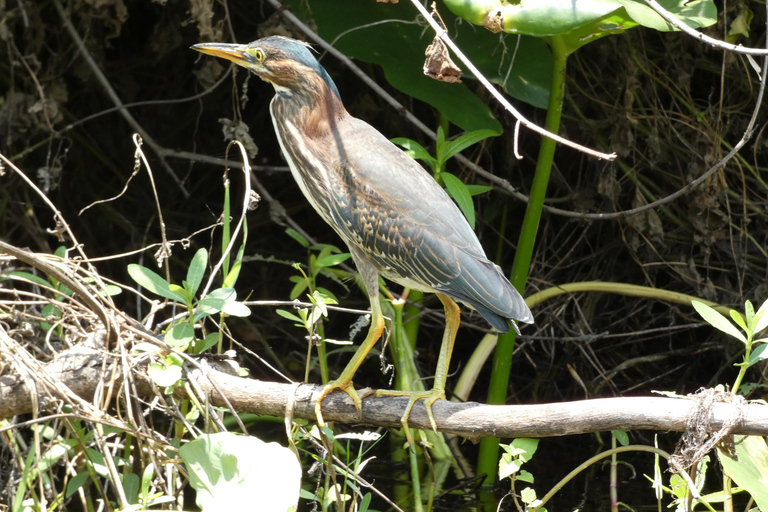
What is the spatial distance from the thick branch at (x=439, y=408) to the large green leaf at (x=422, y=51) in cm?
115

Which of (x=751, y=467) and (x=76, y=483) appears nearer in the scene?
(x=751, y=467)

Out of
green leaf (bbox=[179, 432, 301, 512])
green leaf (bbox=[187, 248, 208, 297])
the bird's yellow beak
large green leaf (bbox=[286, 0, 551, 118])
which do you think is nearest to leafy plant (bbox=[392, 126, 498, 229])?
large green leaf (bbox=[286, 0, 551, 118])

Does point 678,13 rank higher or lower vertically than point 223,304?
higher

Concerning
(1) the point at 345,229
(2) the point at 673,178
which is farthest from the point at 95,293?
(2) the point at 673,178

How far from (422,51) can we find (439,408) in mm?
1485

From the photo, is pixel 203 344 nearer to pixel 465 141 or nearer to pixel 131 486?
pixel 131 486

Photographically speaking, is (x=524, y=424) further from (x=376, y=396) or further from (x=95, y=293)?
(x=95, y=293)

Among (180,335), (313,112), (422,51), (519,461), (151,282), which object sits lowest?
(519,461)

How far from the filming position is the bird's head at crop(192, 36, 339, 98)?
2.18 meters

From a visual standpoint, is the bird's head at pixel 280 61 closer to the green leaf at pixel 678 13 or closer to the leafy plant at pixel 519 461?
the green leaf at pixel 678 13

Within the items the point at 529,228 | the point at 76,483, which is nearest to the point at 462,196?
the point at 529,228

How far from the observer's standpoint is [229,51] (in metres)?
2.17

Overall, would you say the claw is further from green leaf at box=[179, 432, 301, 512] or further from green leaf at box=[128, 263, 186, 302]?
green leaf at box=[128, 263, 186, 302]

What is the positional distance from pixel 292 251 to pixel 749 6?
2.10 m
